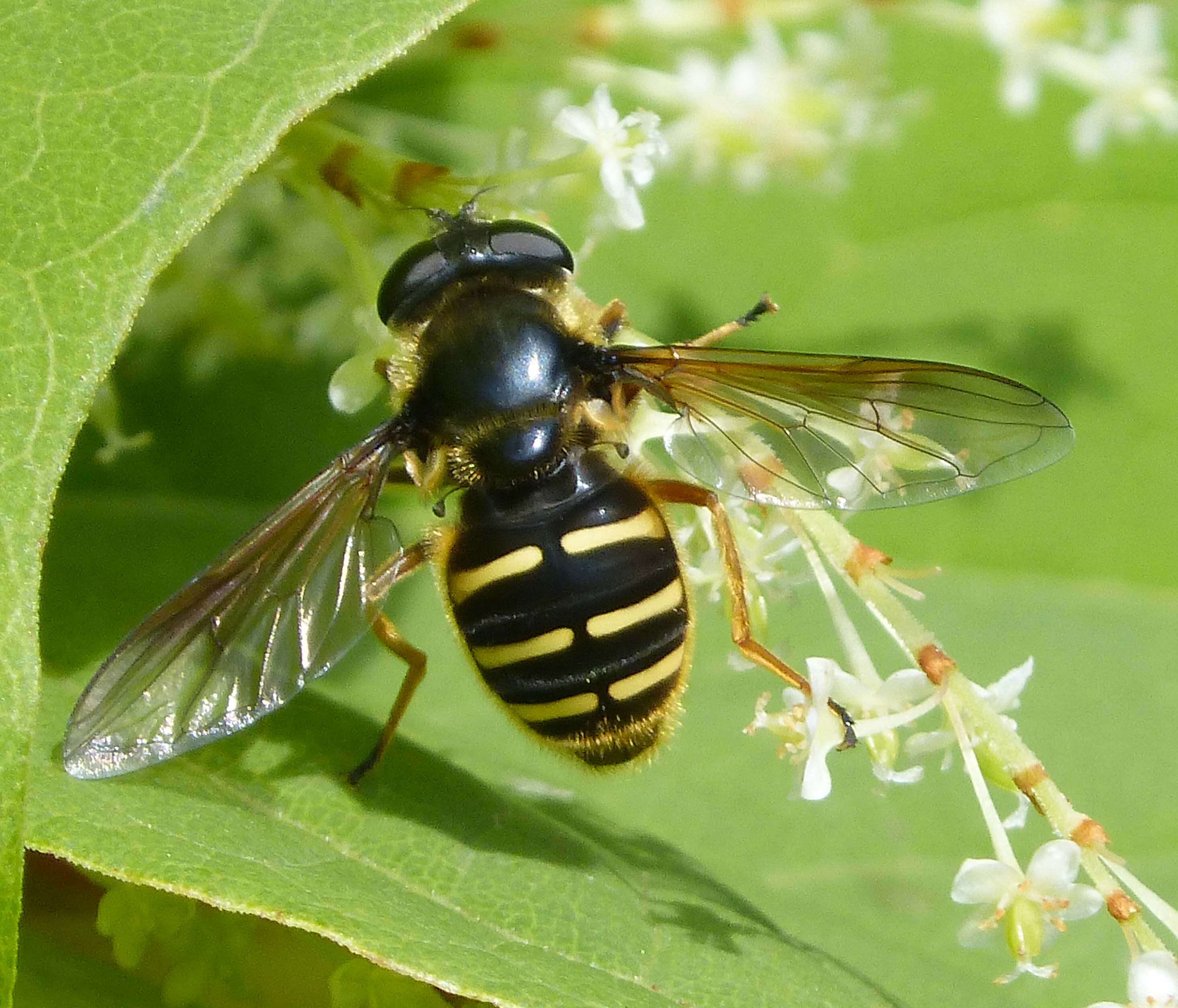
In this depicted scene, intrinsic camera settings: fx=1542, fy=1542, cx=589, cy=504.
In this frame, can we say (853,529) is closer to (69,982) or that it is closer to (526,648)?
(526,648)

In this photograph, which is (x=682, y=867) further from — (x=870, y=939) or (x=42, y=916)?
(x=42, y=916)

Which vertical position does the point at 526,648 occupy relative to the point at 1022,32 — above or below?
below

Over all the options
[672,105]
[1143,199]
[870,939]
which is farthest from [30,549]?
[1143,199]

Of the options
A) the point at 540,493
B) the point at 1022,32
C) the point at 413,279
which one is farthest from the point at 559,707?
the point at 1022,32

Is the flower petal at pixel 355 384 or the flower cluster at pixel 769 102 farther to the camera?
the flower cluster at pixel 769 102

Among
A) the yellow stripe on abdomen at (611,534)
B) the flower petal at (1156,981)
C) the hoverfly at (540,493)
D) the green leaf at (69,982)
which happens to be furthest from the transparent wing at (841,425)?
the green leaf at (69,982)

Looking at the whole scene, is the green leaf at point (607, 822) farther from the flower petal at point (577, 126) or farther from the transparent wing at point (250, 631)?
the flower petal at point (577, 126)
